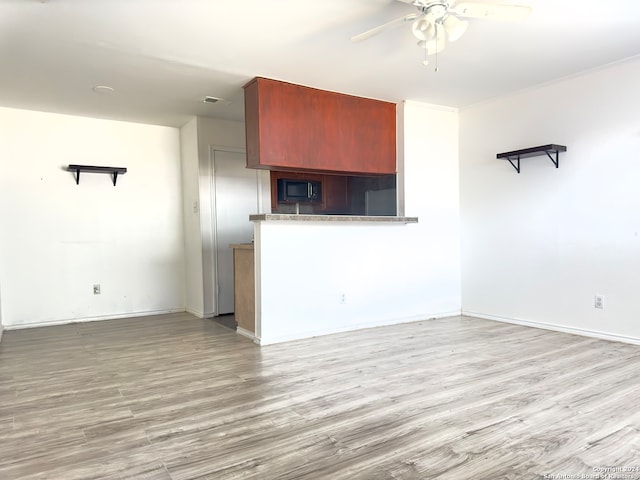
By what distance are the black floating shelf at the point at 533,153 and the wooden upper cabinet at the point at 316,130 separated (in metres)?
1.19

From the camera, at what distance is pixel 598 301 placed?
3.86 meters

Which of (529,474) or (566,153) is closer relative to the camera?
(529,474)

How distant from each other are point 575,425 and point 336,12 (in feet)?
8.86

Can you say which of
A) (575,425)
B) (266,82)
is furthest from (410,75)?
(575,425)

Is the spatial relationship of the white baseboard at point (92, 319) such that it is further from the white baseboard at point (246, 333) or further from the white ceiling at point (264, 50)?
the white ceiling at point (264, 50)

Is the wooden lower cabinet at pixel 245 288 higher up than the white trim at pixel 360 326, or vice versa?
the wooden lower cabinet at pixel 245 288

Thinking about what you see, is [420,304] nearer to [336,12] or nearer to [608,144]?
[608,144]

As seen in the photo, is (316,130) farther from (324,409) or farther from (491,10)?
(324,409)

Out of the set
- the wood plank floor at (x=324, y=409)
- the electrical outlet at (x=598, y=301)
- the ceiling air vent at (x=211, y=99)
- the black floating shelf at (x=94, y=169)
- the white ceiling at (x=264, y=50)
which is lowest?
the wood plank floor at (x=324, y=409)

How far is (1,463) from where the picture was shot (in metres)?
1.85

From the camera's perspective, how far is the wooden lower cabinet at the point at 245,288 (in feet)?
13.2

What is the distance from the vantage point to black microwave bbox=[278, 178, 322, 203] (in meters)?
5.73

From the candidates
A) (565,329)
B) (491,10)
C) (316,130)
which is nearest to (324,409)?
(491,10)

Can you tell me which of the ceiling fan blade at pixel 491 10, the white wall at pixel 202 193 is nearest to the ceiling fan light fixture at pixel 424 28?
the ceiling fan blade at pixel 491 10
